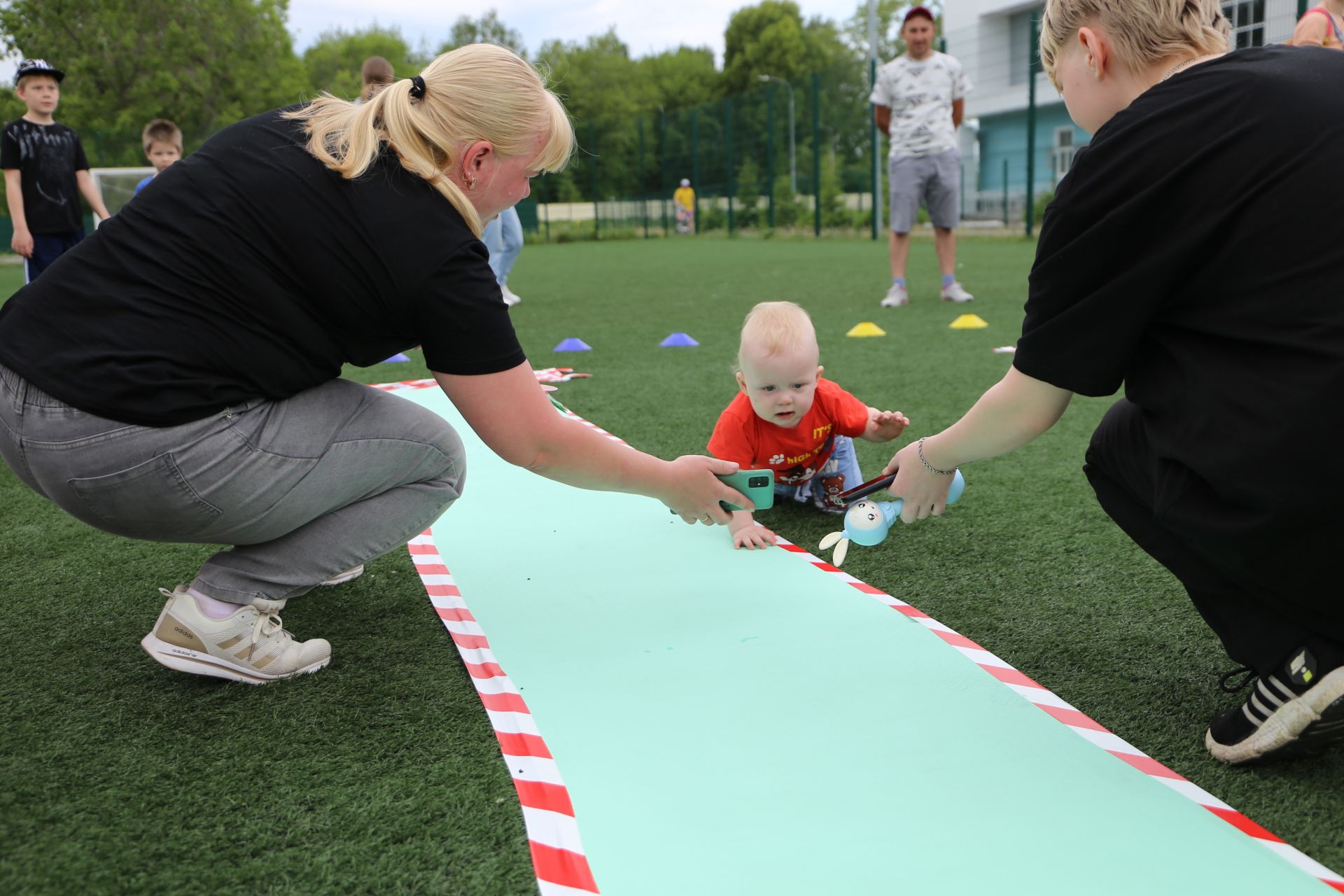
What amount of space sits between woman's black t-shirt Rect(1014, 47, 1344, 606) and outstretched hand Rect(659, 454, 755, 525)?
27.2 inches

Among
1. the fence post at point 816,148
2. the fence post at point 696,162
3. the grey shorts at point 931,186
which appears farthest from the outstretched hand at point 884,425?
the fence post at point 696,162

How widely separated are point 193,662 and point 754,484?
3.59 ft

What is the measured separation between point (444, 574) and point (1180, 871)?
162 cm

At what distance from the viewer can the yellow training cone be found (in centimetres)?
589

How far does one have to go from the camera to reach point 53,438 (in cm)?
164

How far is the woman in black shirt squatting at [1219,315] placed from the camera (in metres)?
1.32

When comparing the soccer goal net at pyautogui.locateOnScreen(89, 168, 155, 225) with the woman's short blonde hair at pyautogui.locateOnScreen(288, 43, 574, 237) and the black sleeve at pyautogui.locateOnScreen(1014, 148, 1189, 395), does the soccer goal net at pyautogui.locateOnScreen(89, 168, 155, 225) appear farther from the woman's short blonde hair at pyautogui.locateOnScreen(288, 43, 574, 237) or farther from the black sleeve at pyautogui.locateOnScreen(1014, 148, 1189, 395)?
the black sleeve at pyautogui.locateOnScreen(1014, 148, 1189, 395)

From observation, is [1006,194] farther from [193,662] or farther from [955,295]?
[193,662]

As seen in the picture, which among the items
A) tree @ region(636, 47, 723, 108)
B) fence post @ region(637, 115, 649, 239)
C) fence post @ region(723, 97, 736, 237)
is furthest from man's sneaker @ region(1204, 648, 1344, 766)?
tree @ region(636, 47, 723, 108)

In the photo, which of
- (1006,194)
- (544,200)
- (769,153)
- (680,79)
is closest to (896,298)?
(1006,194)

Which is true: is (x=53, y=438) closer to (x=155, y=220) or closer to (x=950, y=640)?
(x=155, y=220)

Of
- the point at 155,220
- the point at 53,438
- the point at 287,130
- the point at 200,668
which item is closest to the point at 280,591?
the point at 200,668

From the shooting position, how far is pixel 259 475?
175cm

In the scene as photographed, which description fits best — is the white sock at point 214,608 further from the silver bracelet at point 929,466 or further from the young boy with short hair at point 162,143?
the young boy with short hair at point 162,143
